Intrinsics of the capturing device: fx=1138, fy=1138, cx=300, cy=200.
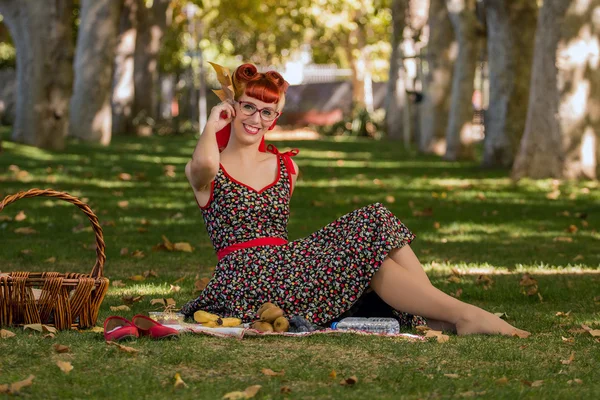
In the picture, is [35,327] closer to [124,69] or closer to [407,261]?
[407,261]

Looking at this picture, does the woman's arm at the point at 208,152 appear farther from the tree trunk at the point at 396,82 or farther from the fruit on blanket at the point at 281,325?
the tree trunk at the point at 396,82

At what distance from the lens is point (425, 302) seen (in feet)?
17.7

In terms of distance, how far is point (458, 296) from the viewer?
6.86m

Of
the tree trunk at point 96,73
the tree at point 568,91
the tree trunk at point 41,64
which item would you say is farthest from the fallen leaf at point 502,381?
the tree trunk at point 96,73

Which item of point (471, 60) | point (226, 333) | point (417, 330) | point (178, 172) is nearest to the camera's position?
point (226, 333)

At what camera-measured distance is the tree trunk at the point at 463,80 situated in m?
21.6

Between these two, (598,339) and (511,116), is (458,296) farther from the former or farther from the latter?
(511,116)

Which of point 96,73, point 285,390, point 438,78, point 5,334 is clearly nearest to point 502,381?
point 285,390

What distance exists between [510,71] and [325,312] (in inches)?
528

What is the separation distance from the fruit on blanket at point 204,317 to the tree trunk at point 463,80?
16696 millimetres

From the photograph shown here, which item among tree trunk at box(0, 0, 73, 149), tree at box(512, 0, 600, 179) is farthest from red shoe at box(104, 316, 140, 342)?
tree trunk at box(0, 0, 73, 149)

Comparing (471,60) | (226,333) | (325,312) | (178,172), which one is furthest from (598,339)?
(471,60)

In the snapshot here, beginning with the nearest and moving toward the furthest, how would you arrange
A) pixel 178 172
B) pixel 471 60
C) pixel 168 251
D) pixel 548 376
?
pixel 548 376, pixel 168 251, pixel 178 172, pixel 471 60

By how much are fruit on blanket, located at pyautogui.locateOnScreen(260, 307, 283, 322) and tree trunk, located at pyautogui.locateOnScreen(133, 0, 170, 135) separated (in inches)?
1213
